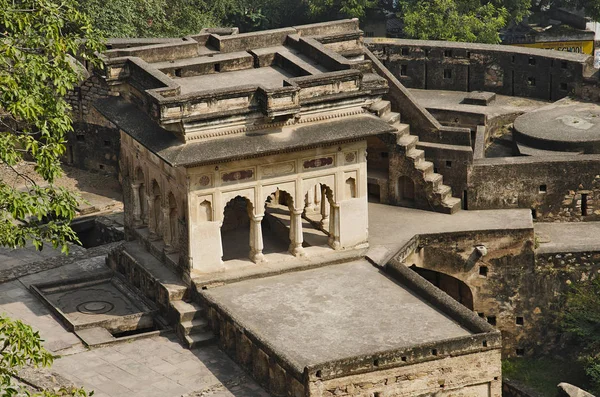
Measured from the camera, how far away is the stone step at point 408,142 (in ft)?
112

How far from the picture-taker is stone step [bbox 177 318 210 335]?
29.6 meters

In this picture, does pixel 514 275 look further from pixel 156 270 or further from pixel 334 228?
pixel 156 270

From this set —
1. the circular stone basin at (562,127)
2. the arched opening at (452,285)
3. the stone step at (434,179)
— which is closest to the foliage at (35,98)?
the stone step at (434,179)

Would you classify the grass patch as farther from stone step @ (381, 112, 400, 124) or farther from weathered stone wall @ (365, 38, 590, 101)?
weathered stone wall @ (365, 38, 590, 101)

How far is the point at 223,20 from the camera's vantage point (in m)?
57.0

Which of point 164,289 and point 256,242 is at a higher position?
point 256,242

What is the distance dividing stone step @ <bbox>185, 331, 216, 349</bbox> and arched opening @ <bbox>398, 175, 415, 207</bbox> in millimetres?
7059

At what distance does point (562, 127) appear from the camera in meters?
37.0

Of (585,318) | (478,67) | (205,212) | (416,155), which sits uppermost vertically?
(478,67)

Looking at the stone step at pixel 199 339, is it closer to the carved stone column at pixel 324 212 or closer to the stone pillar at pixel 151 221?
the stone pillar at pixel 151 221

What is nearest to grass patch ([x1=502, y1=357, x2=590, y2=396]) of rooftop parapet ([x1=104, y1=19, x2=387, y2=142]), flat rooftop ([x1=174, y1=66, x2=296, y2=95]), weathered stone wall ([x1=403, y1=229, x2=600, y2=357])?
weathered stone wall ([x1=403, y1=229, x2=600, y2=357])

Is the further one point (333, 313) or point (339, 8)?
point (339, 8)

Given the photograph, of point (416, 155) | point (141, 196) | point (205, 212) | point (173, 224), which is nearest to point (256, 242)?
point (205, 212)

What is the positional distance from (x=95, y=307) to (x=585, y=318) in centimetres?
1036
